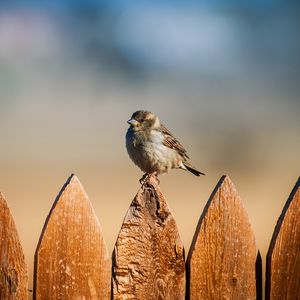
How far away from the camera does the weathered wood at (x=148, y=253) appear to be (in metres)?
2.96

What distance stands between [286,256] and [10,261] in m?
1.05

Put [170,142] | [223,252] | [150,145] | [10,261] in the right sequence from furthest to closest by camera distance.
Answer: [170,142] → [150,145] → [223,252] → [10,261]

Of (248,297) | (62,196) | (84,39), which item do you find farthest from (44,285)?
(84,39)

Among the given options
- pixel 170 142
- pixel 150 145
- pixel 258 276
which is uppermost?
pixel 170 142

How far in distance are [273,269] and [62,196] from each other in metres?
0.86

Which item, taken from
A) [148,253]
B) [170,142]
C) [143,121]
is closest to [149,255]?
[148,253]

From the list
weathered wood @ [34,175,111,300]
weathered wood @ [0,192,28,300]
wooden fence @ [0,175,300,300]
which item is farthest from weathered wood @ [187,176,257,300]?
weathered wood @ [0,192,28,300]

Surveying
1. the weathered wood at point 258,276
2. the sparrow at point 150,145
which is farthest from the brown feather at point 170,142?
the weathered wood at point 258,276

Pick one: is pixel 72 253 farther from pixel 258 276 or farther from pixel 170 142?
pixel 170 142

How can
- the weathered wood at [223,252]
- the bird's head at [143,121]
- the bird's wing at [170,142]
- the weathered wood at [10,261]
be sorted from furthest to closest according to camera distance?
the bird's wing at [170,142]
the bird's head at [143,121]
the weathered wood at [223,252]
the weathered wood at [10,261]

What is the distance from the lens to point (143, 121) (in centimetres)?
620

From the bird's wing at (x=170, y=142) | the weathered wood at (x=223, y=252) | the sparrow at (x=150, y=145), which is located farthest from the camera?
the bird's wing at (x=170, y=142)

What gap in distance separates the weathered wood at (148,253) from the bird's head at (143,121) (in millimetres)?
3186

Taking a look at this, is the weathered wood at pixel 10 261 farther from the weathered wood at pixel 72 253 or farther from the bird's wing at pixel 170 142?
the bird's wing at pixel 170 142
